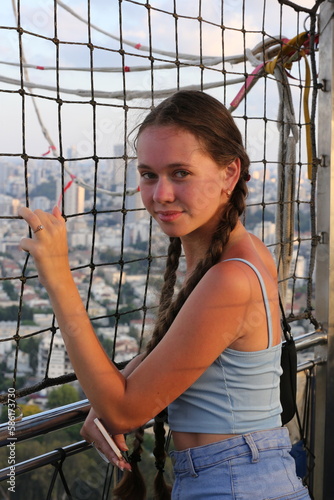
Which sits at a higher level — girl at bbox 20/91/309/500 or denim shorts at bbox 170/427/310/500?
girl at bbox 20/91/309/500

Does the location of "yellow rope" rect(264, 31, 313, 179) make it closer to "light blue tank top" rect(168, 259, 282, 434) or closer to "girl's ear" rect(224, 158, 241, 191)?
"girl's ear" rect(224, 158, 241, 191)

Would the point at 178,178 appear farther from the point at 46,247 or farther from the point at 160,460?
the point at 160,460

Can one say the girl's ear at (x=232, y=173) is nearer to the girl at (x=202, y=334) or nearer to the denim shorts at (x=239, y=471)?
the girl at (x=202, y=334)

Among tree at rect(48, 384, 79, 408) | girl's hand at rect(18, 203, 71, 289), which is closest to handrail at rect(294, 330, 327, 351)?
girl's hand at rect(18, 203, 71, 289)

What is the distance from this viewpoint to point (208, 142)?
44.8 inches

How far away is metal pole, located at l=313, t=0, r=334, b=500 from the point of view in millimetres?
2088

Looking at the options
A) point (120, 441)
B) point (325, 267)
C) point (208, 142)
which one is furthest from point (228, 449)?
point (325, 267)

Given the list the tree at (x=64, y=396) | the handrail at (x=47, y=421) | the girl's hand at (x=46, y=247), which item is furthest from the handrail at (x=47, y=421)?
the tree at (x=64, y=396)

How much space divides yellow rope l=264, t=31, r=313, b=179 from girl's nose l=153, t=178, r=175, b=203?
45.1 inches

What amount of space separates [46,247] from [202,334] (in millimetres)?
294

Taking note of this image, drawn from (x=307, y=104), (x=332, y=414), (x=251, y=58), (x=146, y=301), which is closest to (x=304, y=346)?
(x=332, y=414)

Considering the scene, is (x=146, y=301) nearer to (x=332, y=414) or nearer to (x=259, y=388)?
(x=259, y=388)

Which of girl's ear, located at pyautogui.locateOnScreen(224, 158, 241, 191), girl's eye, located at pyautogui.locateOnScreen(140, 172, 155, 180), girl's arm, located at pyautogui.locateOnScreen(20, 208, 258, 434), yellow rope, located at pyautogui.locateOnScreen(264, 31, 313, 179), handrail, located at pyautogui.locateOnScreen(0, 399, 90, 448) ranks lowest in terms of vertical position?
handrail, located at pyautogui.locateOnScreen(0, 399, 90, 448)

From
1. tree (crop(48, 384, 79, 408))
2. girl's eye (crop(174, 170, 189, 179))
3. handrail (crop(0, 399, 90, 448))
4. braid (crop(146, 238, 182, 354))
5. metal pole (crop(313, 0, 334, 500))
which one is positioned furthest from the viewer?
tree (crop(48, 384, 79, 408))
